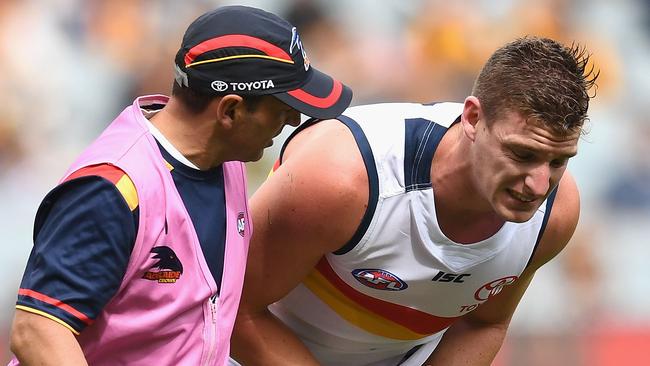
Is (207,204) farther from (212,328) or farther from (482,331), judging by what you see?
(482,331)

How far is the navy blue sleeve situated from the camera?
3.00 metres

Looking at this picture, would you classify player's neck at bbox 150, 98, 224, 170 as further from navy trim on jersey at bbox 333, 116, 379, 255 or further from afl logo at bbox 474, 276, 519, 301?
afl logo at bbox 474, 276, 519, 301

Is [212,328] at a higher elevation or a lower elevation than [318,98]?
lower

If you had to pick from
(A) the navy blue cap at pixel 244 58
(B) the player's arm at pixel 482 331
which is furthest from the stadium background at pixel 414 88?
(A) the navy blue cap at pixel 244 58

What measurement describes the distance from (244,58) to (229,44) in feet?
0.19

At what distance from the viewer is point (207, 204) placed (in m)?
3.46

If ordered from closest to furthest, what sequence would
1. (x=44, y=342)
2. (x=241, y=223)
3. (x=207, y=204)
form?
(x=44, y=342), (x=207, y=204), (x=241, y=223)

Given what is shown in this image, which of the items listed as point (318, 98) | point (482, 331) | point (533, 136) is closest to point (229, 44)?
point (318, 98)

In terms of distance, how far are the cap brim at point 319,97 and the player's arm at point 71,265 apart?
60 cm

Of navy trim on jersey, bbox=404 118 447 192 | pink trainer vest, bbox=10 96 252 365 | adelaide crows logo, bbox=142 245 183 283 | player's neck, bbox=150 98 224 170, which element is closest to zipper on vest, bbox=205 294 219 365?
pink trainer vest, bbox=10 96 252 365

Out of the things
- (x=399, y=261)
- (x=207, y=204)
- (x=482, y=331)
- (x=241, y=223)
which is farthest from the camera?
(x=482, y=331)

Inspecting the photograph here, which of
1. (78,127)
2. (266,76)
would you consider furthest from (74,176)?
(78,127)

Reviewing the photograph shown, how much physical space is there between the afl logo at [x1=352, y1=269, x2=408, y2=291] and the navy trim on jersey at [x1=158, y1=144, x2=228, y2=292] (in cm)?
65

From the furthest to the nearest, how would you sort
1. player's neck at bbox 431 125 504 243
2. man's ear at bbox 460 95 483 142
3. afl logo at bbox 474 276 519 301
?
afl logo at bbox 474 276 519 301 < player's neck at bbox 431 125 504 243 < man's ear at bbox 460 95 483 142
